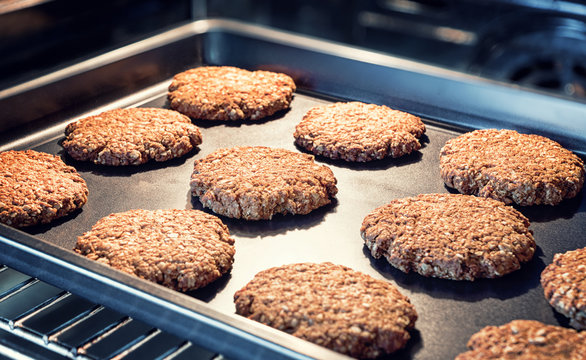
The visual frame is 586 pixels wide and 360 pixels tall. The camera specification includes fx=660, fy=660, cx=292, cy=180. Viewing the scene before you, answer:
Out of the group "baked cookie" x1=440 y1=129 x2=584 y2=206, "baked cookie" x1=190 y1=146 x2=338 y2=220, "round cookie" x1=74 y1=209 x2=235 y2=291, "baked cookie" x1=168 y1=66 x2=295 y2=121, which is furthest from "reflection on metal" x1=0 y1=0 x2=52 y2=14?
"baked cookie" x1=440 y1=129 x2=584 y2=206

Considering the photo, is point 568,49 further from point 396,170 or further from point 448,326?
point 448,326

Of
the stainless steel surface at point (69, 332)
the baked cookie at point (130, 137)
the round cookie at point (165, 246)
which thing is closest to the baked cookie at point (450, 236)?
the round cookie at point (165, 246)

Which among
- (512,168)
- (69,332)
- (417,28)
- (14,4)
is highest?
(14,4)

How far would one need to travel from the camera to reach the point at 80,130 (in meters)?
2.20

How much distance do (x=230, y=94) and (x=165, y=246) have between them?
3.07 feet

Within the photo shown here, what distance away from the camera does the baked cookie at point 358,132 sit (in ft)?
7.11

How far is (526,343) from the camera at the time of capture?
1.34 metres

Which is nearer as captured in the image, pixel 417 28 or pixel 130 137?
pixel 130 137

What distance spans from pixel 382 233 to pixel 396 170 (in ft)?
1.45

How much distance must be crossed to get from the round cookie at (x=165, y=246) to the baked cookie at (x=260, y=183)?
0.10 metres

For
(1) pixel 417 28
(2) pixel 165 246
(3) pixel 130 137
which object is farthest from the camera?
(1) pixel 417 28

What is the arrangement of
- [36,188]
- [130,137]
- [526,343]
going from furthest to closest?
[130,137]
[36,188]
[526,343]

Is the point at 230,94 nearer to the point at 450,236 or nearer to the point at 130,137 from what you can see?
the point at 130,137

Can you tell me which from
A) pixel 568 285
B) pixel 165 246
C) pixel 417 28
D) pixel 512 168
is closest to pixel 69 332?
pixel 165 246
